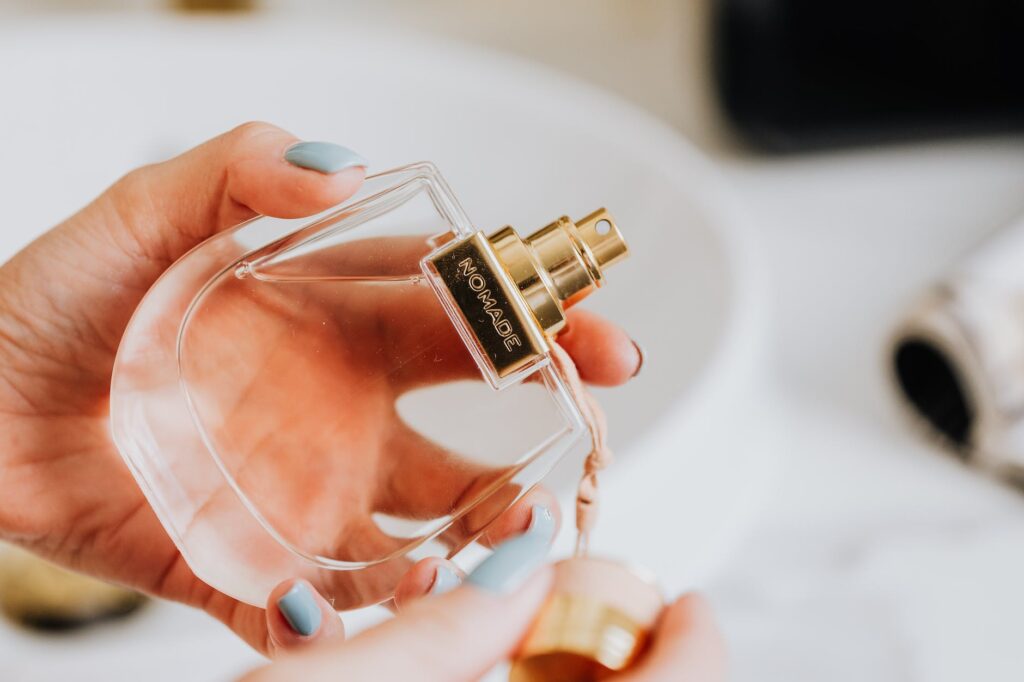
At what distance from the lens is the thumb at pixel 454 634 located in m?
0.26

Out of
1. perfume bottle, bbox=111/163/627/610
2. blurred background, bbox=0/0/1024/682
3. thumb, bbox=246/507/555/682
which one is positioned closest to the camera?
thumb, bbox=246/507/555/682

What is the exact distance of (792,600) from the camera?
637 millimetres

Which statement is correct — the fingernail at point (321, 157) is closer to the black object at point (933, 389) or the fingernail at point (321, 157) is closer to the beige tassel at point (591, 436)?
the beige tassel at point (591, 436)

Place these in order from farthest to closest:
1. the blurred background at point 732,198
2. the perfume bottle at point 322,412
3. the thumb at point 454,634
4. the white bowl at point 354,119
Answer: the white bowl at point 354,119
the blurred background at point 732,198
the perfume bottle at point 322,412
the thumb at point 454,634

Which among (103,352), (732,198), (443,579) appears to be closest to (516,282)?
(443,579)

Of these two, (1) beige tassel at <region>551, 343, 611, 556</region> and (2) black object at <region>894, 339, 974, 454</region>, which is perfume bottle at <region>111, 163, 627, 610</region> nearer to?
(1) beige tassel at <region>551, 343, 611, 556</region>

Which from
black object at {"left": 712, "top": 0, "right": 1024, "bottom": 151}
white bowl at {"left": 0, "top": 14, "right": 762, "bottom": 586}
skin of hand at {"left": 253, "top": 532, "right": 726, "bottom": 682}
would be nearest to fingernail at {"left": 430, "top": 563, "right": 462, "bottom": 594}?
skin of hand at {"left": 253, "top": 532, "right": 726, "bottom": 682}

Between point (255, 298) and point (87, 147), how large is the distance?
0.61m

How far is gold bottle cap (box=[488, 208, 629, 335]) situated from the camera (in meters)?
0.33

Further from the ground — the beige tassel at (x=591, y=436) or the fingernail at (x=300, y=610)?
the beige tassel at (x=591, y=436)

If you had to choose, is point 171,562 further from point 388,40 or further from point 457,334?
point 388,40

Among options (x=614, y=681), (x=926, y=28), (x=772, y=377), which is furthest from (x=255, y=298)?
(x=926, y=28)

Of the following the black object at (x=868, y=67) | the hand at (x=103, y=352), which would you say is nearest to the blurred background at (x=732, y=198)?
the black object at (x=868, y=67)

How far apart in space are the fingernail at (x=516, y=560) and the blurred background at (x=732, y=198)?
0.21 meters
